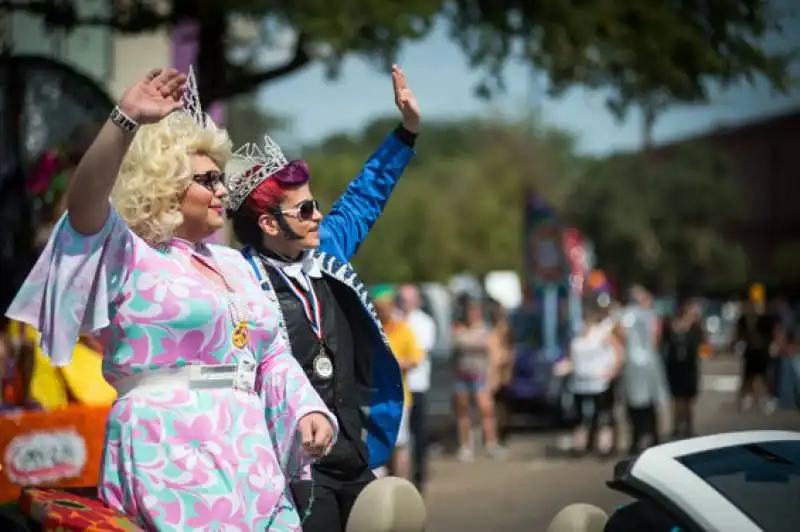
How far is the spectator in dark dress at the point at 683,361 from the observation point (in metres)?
17.0

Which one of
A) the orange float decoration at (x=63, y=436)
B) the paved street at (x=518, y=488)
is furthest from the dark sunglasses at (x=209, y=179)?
the paved street at (x=518, y=488)

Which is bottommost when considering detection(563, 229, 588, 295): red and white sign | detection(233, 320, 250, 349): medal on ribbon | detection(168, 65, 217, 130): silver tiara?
detection(233, 320, 250, 349): medal on ribbon

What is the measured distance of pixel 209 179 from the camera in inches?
152

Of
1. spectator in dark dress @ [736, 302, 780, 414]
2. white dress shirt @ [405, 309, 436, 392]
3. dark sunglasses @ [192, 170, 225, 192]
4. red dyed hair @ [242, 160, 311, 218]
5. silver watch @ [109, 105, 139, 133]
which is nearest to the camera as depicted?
silver watch @ [109, 105, 139, 133]

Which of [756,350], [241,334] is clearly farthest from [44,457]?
[756,350]

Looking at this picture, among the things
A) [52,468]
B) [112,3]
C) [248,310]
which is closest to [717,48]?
[112,3]

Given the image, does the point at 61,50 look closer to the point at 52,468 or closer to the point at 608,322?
the point at 608,322

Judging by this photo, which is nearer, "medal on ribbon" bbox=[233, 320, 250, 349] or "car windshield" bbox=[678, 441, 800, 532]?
→ "medal on ribbon" bbox=[233, 320, 250, 349]

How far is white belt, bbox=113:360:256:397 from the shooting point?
358 centimetres

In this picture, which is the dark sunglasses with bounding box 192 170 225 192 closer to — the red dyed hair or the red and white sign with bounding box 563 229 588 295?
the red dyed hair

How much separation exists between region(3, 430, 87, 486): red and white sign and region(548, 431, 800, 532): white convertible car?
211 cm

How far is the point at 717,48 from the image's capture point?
36.9ft

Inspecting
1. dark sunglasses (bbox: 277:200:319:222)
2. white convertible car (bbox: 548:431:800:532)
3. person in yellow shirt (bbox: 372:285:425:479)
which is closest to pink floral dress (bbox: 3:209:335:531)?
dark sunglasses (bbox: 277:200:319:222)

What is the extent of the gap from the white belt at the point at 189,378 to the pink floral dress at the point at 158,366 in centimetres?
1
